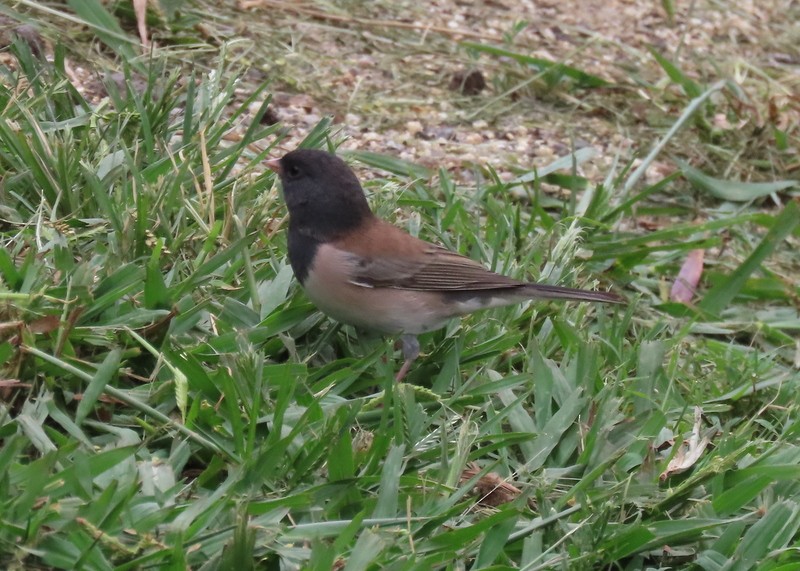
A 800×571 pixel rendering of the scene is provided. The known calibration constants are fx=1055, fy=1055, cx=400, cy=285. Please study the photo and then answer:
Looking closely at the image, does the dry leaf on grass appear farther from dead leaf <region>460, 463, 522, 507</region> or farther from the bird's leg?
the bird's leg

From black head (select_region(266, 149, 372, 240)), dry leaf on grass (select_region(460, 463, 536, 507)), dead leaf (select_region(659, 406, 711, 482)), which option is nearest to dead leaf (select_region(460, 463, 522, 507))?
dry leaf on grass (select_region(460, 463, 536, 507))

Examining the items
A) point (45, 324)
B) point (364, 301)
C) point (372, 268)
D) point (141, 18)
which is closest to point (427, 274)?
point (372, 268)

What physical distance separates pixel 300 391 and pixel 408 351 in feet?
1.91

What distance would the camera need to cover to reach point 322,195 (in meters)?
3.75

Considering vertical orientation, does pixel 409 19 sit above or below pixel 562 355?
above

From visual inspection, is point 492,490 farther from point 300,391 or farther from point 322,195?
point 322,195

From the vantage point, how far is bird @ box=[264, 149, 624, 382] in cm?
353

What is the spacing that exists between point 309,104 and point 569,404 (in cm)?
235

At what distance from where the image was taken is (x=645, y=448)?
10.3ft

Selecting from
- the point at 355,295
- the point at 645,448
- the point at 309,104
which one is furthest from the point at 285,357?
the point at 309,104

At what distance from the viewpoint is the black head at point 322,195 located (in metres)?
3.76

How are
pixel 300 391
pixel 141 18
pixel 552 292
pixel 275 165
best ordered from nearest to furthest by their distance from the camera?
pixel 300 391, pixel 552 292, pixel 275 165, pixel 141 18

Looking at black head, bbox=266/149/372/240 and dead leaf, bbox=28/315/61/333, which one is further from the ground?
dead leaf, bbox=28/315/61/333

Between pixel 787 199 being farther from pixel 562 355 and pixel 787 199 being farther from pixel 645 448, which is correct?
pixel 645 448
